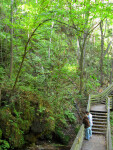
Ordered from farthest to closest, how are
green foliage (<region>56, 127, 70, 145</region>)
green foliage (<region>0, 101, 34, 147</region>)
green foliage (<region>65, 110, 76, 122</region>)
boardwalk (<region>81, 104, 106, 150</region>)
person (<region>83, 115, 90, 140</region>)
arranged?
green foliage (<region>65, 110, 76, 122</region>) < green foliage (<region>56, 127, 70, 145</region>) < person (<region>83, 115, 90, 140</region>) < green foliage (<region>0, 101, 34, 147</region>) < boardwalk (<region>81, 104, 106, 150</region>)

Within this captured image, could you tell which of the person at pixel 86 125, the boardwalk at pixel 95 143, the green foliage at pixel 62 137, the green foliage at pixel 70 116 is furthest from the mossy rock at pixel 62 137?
the person at pixel 86 125

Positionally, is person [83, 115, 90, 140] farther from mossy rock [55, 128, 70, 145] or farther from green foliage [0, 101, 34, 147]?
green foliage [0, 101, 34, 147]

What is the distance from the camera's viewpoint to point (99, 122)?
12.6m

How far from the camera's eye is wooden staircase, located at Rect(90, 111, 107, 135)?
38.1 ft

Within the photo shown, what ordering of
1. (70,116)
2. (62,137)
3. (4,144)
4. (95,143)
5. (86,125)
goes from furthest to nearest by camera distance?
(70,116)
(62,137)
(86,125)
(95,143)
(4,144)

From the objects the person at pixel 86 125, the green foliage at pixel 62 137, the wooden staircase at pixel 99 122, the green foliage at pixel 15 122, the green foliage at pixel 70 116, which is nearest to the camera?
the green foliage at pixel 15 122

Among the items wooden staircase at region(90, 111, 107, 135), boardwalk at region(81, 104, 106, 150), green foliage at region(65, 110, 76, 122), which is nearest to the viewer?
boardwalk at region(81, 104, 106, 150)

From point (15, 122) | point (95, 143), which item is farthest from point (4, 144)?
point (95, 143)

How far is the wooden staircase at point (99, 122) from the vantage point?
11.6m

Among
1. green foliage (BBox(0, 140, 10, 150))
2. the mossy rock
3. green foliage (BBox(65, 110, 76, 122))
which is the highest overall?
green foliage (BBox(0, 140, 10, 150))

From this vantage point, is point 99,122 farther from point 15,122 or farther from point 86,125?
point 15,122

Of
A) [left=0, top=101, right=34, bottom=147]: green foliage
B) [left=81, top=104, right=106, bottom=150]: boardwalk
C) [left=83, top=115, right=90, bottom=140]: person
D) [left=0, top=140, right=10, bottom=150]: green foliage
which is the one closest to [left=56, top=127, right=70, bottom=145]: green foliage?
[left=81, top=104, right=106, bottom=150]: boardwalk

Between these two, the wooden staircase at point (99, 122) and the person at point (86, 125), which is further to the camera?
the wooden staircase at point (99, 122)

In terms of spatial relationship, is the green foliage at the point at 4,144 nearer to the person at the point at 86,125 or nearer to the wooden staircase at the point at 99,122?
the person at the point at 86,125
